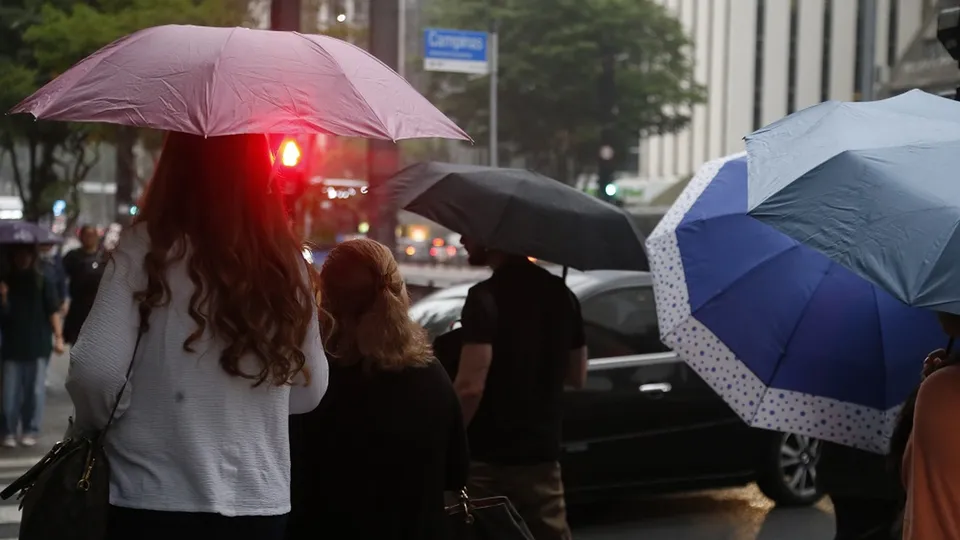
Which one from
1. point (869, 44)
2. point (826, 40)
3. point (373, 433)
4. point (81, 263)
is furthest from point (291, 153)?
point (826, 40)

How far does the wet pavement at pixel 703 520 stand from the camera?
8.98m

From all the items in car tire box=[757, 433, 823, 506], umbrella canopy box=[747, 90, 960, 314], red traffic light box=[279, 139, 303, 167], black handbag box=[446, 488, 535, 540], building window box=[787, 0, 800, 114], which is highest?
building window box=[787, 0, 800, 114]

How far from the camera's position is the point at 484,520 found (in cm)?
394

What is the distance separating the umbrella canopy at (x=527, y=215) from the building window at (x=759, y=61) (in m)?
62.6

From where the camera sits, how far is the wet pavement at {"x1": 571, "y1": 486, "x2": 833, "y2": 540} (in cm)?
898

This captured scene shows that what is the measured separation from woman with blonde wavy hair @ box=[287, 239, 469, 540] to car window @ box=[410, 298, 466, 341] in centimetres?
481

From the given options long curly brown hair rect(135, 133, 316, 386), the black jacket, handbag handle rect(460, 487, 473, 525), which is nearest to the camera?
long curly brown hair rect(135, 133, 316, 386)

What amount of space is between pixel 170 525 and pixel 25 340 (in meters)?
9.80

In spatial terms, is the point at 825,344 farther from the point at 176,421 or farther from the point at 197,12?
the point at 197,12

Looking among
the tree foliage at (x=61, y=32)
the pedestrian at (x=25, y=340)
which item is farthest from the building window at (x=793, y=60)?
the pedestrian at (x=25, y=340)

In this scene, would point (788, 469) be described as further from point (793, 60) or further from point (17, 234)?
point (793, 60)

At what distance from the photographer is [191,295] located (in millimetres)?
2941

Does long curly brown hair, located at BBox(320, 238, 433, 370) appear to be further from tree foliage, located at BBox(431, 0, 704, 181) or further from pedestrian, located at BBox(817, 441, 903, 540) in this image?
tree foliage, located at BBox(431, 0, 704, 181)

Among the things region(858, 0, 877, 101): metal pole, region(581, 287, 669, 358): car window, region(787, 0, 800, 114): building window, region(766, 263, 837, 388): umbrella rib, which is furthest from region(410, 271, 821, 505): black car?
region(787, 0, 800, 114): building window
